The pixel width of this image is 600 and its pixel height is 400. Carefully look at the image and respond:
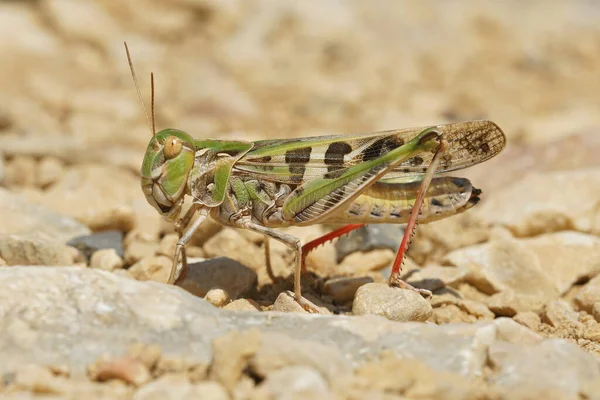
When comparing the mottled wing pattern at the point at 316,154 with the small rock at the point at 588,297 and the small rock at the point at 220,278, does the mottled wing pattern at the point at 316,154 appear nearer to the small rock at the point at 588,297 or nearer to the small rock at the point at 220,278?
the small rock at the point at 220,278

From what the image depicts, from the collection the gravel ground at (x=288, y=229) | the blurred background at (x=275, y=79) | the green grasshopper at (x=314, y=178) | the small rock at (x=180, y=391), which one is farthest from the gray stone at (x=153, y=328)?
the blurred background at (x=275, y=79)

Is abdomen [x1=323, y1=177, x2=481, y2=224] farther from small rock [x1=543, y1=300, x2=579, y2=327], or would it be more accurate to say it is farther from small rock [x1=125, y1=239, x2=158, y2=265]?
small rock [x1=125, y1=239, x2=158, y2=265]

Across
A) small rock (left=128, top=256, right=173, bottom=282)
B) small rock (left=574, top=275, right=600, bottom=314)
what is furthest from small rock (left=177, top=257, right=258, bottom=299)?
small rock (left=574, top=275, right=600, bottom=314)

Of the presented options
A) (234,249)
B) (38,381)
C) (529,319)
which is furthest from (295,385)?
(234,249)

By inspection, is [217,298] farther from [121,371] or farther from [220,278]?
[121,371]

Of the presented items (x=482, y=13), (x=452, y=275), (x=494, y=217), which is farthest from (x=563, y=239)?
(x=482, y=13)

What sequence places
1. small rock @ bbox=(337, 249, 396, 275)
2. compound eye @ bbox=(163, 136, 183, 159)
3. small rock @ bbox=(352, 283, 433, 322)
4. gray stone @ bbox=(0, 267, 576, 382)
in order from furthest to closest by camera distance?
small rock @ bbox=(337, 249, 396, 275)
compound eye @ bbox=(163, 136, 183, 159)
small rock @ bbox=(352, 283, 433, 322)
gray stone @ bbox=(0, 267, 576, 382)

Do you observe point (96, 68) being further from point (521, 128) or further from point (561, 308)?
point (561, 308)

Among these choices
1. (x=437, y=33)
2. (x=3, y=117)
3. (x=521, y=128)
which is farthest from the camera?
(x=437, y=33)
